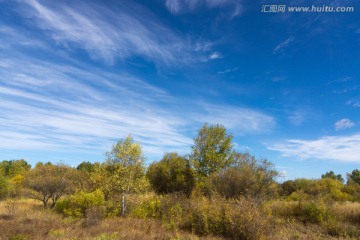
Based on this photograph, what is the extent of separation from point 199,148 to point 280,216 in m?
14.3

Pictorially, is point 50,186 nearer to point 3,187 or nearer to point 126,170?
point 3,187

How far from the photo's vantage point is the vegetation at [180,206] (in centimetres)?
1454

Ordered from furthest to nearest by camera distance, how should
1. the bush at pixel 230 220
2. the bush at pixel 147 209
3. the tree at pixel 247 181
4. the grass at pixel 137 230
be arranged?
the tree at pixel 247 181 < the bush at pixel 147 209 < the bush at pixel 230 220 < the grass at pixel 137 230

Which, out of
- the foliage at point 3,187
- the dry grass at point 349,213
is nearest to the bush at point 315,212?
the dry grass at point 349,213

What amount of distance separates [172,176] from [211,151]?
6.45m

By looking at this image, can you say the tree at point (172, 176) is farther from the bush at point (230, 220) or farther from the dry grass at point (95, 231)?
the dry grass at point (95, 231)

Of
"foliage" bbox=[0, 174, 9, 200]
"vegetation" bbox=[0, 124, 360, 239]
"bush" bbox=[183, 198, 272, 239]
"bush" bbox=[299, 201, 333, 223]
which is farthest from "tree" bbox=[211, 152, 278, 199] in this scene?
"foliage" bbox=[0, 174, 9, 200]

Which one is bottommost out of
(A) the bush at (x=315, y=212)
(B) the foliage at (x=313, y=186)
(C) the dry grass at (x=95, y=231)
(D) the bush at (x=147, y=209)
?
(C) the dry grass at (x=95, y=231)

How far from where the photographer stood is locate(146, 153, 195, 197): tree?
34656 mm

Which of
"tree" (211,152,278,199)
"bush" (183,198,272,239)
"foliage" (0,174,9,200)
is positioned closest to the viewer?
"bush" (183,198,272,239)

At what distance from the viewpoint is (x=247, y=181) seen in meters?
24.8

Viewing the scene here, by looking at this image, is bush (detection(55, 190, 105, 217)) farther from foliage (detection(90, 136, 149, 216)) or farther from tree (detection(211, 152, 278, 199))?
tree (detection(211, 152, 278, 199))

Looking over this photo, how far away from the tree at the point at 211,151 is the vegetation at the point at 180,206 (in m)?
0.13

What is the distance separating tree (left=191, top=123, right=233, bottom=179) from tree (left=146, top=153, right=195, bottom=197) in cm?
156
